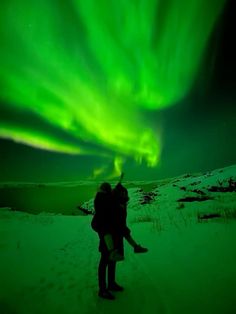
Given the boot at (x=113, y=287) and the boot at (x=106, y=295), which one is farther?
the boot at (x=113, y=287)

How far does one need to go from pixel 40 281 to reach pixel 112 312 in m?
2.52

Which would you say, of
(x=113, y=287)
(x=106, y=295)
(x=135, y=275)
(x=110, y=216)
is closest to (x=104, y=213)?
(x=110, y=216)

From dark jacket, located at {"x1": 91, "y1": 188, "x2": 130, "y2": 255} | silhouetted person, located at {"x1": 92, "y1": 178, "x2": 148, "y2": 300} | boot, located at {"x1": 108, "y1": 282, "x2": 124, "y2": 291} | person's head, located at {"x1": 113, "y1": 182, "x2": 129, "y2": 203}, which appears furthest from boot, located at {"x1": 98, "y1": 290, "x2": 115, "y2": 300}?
person's head, located at {"x1": 113, "y1": 182, "x2": 129, "y2": 203}

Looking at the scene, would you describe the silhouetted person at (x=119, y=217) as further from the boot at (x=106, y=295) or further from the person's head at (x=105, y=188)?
the boot at (x=106, y=295)

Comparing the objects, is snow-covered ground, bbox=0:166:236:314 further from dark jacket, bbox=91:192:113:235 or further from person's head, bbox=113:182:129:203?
person's head, bbox=113:182:129:203

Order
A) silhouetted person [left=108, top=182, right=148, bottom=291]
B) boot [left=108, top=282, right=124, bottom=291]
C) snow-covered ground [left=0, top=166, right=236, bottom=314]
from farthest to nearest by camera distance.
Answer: boot [left=108, top=282, right=124, bottom=291], silhouetted person [left=108, top=182, right=148, bottom=291], snow-covered ground [left=0, top=166, right=236, bottom=314]

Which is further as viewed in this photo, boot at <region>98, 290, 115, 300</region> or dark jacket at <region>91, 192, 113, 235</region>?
boot at <region>98, 290, 115, 300</region>

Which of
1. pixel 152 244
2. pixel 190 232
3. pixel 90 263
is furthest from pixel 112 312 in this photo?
pixel 190 232

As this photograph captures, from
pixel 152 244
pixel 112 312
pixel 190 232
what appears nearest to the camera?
pixel 112 312

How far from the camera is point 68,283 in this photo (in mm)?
5953

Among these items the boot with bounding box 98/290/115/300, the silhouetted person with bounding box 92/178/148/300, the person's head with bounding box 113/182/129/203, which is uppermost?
the person's head with bounding box 113/182/129/203

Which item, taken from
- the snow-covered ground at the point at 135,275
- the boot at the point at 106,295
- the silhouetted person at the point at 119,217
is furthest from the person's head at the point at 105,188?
the snow-covered ground at the point at 135,275

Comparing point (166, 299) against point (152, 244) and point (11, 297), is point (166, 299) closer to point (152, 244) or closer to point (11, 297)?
point (11, 297)

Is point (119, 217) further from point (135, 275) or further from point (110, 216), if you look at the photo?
point (135, 275)
